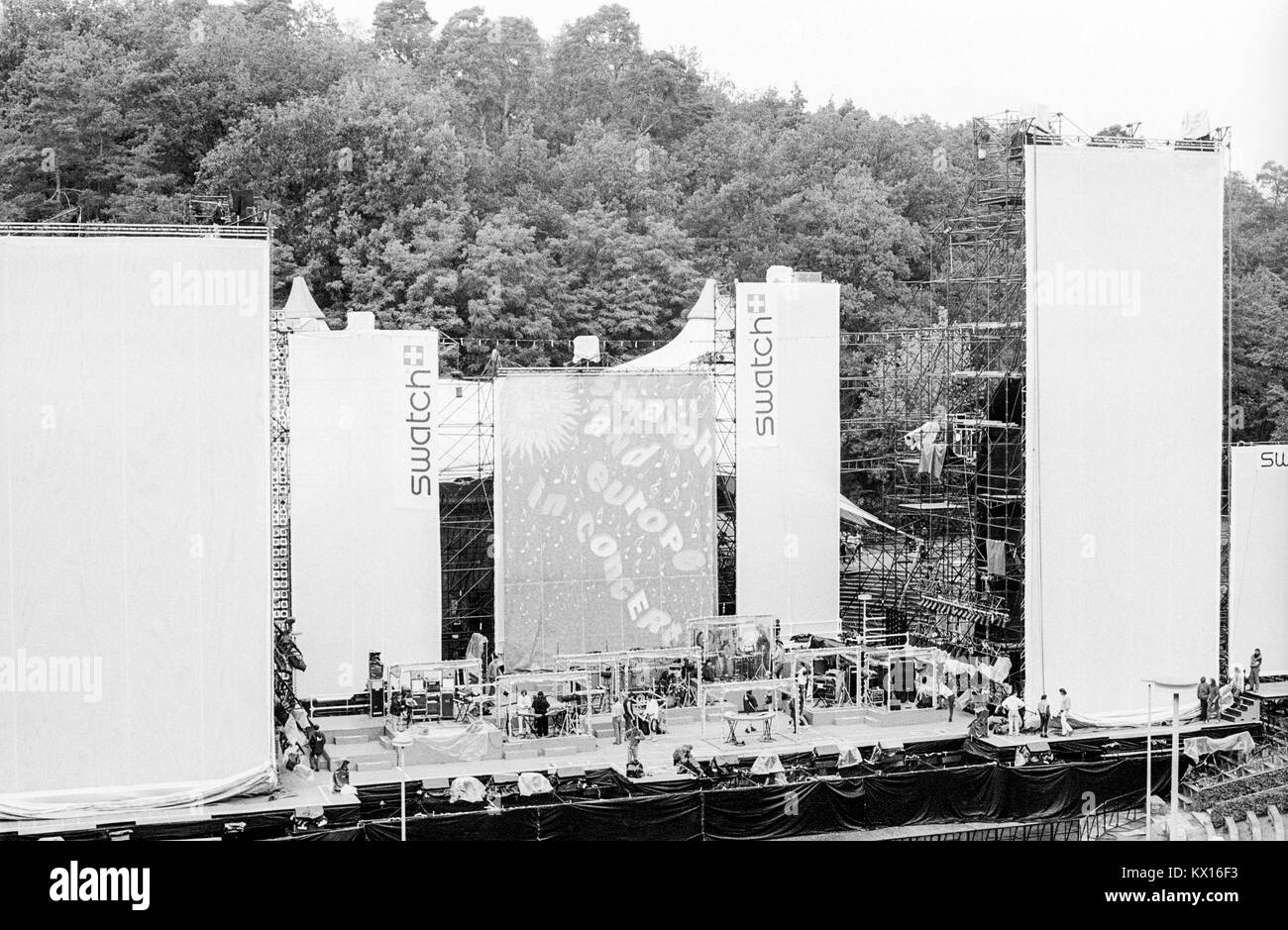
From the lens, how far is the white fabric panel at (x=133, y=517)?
63.6ft

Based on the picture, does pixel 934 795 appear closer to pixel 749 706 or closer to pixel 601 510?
pixel 749 706

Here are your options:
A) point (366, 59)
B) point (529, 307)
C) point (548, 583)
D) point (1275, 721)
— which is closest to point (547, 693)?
point (548, 583)

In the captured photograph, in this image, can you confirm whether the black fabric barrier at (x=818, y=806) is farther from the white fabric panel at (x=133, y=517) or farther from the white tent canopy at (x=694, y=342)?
the white tent canopy at (x=694, y=342)

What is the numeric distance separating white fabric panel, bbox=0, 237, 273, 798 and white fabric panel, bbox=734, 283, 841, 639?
10.3m

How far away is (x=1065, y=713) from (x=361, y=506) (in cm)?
1124

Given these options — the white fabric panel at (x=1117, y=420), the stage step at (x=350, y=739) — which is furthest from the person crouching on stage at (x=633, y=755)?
the white fabric panel at (x=1117, y=420)

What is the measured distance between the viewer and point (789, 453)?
93.6 feet

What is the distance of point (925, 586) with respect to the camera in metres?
29.7

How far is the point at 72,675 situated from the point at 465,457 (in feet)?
37.6

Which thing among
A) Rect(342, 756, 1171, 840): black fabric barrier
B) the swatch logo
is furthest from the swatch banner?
Rect(342, 756, 1171, 840): black fabric barrier

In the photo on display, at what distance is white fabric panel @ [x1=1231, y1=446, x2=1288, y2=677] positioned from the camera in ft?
85.1

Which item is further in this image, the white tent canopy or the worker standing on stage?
the white tent canopy

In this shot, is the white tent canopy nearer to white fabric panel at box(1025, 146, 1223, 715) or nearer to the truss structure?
Answer: the truss structure
